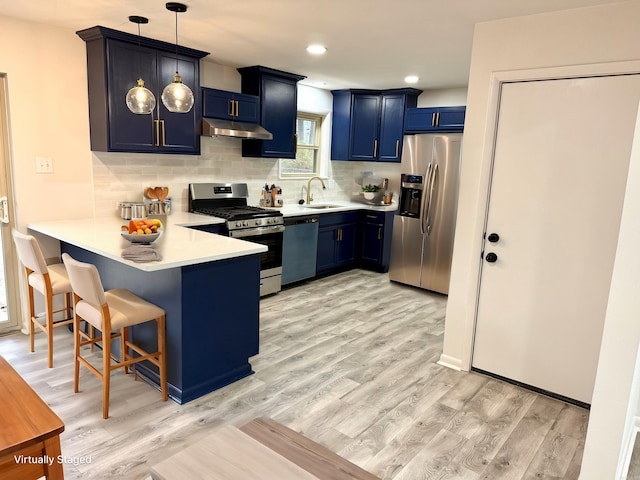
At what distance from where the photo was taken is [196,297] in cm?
261

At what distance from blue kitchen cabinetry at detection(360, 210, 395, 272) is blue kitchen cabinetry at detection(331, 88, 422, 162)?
781 millimetres

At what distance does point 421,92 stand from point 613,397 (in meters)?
4.68

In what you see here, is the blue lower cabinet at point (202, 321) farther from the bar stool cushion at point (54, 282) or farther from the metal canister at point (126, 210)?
the metal canister at point (126, 210)

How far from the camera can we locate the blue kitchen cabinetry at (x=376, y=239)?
19.0 ft

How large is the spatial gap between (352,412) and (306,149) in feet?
13.6

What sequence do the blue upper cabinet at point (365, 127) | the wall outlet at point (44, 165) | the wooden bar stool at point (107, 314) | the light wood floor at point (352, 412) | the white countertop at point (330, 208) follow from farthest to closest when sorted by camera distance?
the blue upper cabinet at point (365, 127)
the white countertop at point (330, 208)
the wall outlet at point (44, 165)
the wooden bar stool at point (107, 314)
the light wood floor at point (352, 412)

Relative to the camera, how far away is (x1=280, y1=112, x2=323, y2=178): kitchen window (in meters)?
5.82

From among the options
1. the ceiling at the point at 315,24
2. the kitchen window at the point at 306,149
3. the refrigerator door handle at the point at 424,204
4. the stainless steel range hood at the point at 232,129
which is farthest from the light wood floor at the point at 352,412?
the kitchen window at the point at 306,149

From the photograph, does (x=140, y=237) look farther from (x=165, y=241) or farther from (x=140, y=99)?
(x=140, y=99)

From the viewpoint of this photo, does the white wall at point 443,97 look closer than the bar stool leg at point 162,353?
No

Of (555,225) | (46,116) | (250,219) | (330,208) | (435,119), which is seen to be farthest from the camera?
(330,208)

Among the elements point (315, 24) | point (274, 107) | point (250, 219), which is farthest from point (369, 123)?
point (315, 24)

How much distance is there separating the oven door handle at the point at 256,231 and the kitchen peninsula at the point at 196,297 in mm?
1014

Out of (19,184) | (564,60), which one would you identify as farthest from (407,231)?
(19,184)
